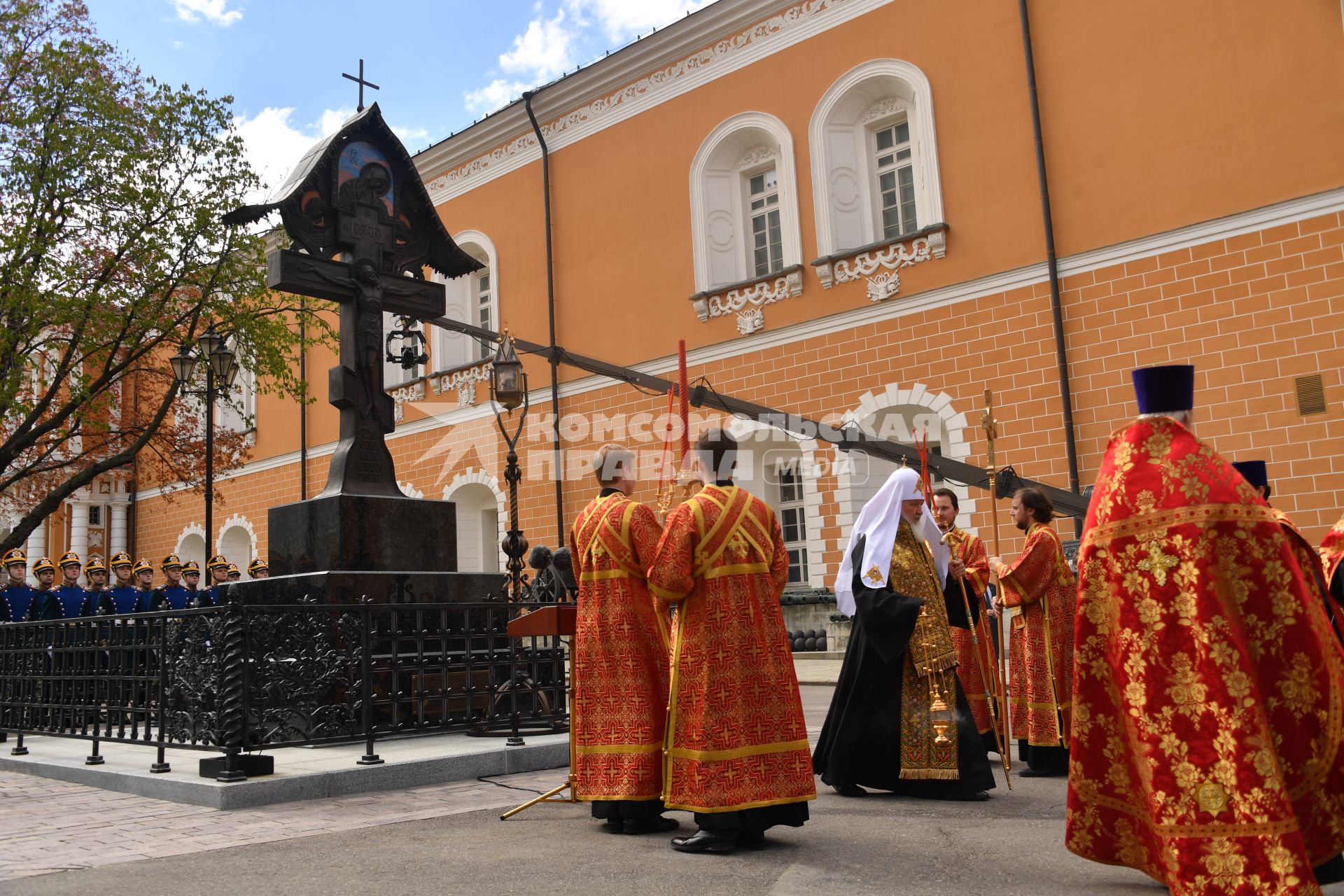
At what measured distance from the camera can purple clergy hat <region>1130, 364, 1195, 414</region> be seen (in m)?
3.56

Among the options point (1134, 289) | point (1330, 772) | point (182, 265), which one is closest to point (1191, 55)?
point (1134, 289)

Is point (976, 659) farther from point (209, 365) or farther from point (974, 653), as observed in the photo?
point (209, 365)

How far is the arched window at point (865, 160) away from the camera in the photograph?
634 inches

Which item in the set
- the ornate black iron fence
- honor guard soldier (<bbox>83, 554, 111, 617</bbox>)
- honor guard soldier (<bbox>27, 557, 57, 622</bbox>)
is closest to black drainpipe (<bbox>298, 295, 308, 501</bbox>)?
honor guard soldier (<bbox>83, 554, 111, 617</bbox>)

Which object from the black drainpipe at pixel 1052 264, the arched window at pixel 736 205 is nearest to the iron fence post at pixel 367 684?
the black drainpipe at pixel 1052 264

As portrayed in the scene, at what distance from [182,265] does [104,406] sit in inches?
125

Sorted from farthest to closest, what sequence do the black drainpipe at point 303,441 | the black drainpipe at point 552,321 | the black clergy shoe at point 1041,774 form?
1. the black drainpipe at point 303,441
2. the black drainpipe at point 552,321
3. the black clergy shoe at point 1041,774

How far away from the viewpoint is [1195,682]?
129 inches

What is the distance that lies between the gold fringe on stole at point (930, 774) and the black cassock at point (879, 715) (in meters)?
0.02

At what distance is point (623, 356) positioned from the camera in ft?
61.9

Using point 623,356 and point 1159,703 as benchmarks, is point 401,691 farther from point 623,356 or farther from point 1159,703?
point 623,356

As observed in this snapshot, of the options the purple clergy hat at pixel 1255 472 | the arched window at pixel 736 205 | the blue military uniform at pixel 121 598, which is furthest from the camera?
the arched window at pixel 736 205

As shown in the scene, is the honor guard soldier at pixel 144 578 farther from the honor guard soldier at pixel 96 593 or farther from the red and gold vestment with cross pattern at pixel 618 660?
the red and gold vestment with cross pattern at pixel 618 660

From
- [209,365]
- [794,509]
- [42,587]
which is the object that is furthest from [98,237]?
[794,509]
